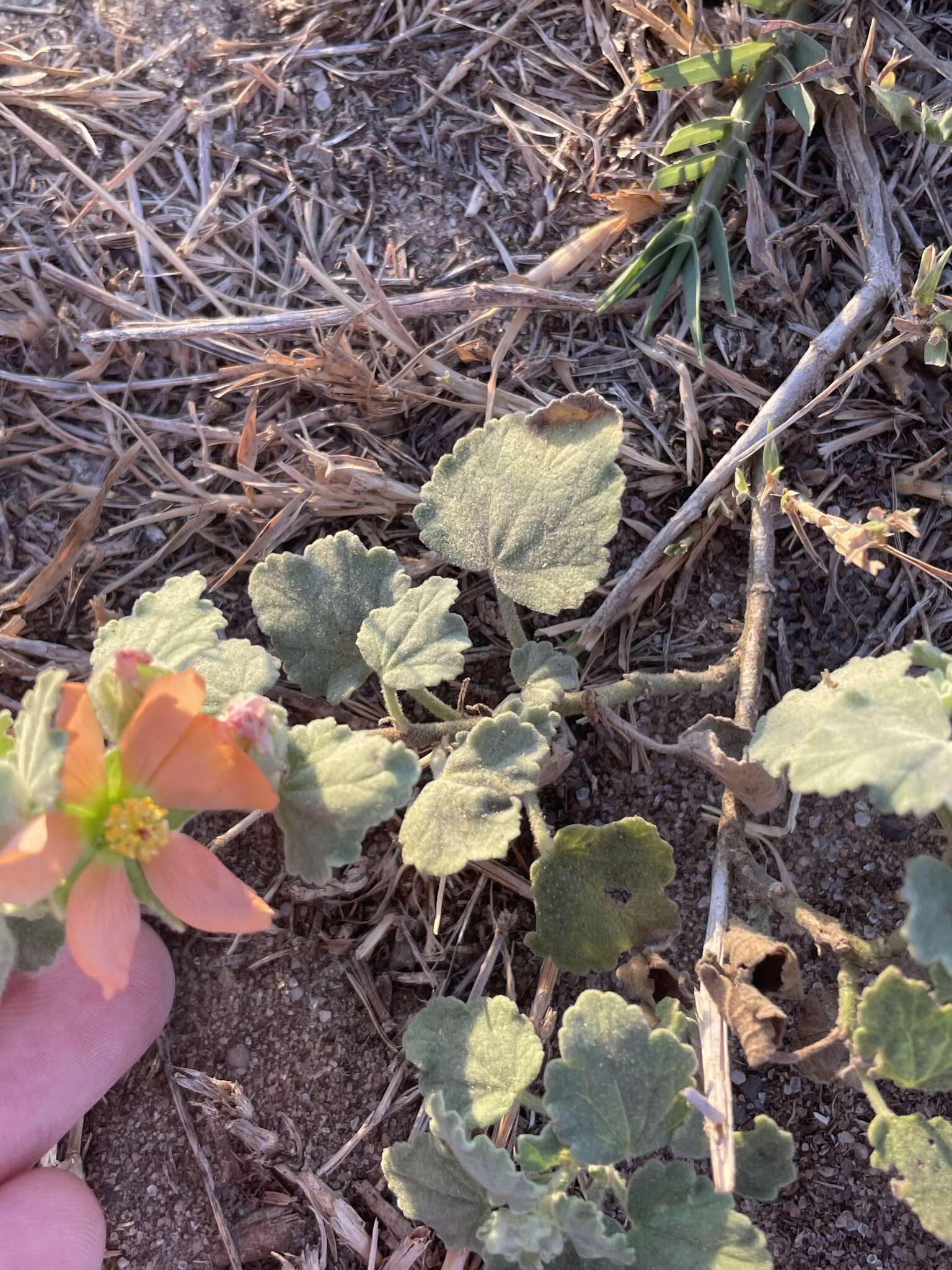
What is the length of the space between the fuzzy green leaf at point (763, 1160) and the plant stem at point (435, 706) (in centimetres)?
86

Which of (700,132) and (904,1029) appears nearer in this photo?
(904,1029)

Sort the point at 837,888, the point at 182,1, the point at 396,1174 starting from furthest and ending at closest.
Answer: the point at 182,1, the point at 837,888, the point at 396,1174

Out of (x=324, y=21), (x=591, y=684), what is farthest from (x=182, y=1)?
(x=591, y=684)

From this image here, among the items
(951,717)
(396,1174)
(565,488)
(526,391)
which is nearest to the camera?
(951,717)

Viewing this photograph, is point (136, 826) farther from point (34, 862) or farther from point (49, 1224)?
point (49, 1224)

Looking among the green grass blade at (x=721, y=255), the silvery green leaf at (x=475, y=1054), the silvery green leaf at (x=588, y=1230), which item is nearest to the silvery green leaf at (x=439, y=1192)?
the silvery green leaf at (x=475, y=1054)

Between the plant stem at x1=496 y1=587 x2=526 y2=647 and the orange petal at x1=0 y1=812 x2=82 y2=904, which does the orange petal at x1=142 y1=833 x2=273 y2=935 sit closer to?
the orange petal at x1=0 y1=812 x2=82 y2=904

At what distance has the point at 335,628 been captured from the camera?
79.1 inches

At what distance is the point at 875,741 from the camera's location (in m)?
1.37

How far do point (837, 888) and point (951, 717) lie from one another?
651 millimetres

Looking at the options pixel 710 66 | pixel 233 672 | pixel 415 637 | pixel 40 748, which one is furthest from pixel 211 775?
pixel 710 66

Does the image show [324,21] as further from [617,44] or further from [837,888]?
[837,888]

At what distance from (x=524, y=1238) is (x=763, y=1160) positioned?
0.45m

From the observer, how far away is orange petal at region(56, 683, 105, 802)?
1352 millimetres
